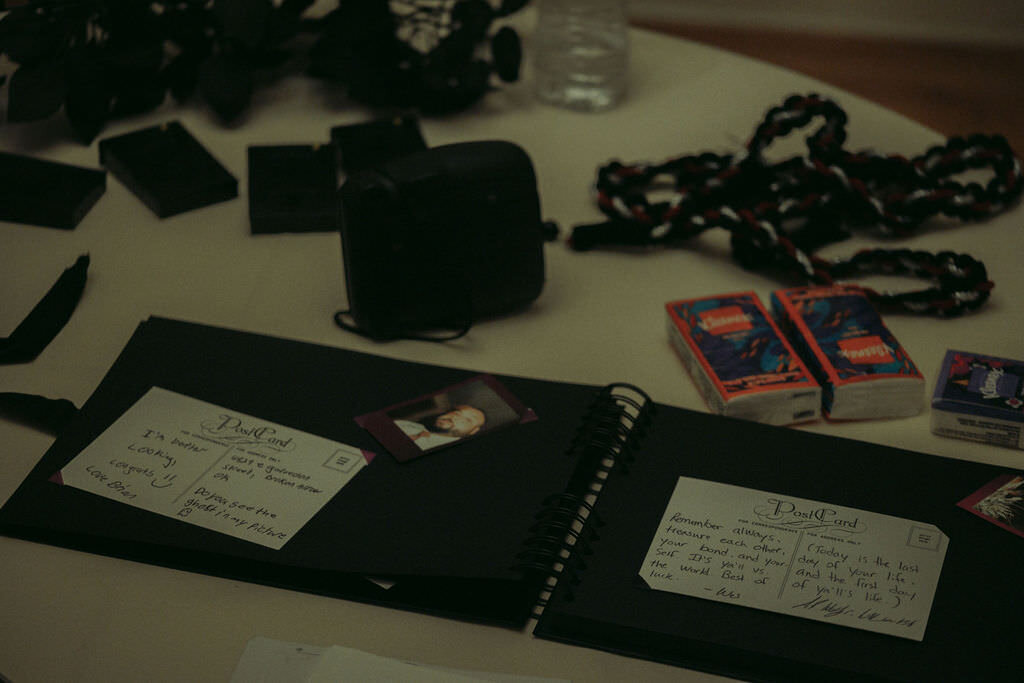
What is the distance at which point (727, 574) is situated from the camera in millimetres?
814

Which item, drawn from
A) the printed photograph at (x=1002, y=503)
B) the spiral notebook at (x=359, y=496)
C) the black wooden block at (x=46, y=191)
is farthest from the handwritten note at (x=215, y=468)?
the printed photograph at (x=1002, y=503)

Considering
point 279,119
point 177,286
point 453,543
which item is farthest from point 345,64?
point 453,543

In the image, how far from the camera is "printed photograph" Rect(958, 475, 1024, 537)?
858 millimetres

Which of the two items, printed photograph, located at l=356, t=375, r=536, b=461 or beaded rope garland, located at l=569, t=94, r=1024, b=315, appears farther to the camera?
beaded rope garland, located at l=569, t=94, r=1024, b=315

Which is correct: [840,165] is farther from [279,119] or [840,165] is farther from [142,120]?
[142,120]

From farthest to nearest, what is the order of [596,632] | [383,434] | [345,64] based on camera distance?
[345,64], [383,434], [596,632]

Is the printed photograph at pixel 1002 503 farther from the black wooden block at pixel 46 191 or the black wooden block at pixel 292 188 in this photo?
the black wooden block at pixel 46 191

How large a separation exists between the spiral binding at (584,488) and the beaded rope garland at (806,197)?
28 centimetres

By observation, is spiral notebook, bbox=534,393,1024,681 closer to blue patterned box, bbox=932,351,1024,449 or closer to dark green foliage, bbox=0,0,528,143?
blue patterned box, bbox=932,351,1024,449

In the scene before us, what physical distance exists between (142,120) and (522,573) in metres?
0.94

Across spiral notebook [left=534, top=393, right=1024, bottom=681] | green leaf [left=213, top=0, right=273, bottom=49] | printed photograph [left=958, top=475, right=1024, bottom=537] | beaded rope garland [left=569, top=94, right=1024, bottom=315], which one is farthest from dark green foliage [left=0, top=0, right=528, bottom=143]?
printed photograph [left=958, top=475, right=1024, bottom=537]

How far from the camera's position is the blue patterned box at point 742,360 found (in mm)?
969

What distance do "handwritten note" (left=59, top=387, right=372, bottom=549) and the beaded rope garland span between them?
0.45 metres

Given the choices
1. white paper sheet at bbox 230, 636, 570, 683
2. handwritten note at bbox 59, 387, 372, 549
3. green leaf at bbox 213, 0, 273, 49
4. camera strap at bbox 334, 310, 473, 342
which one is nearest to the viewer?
white paper sheet at bbox 230, 636, 570, 683
